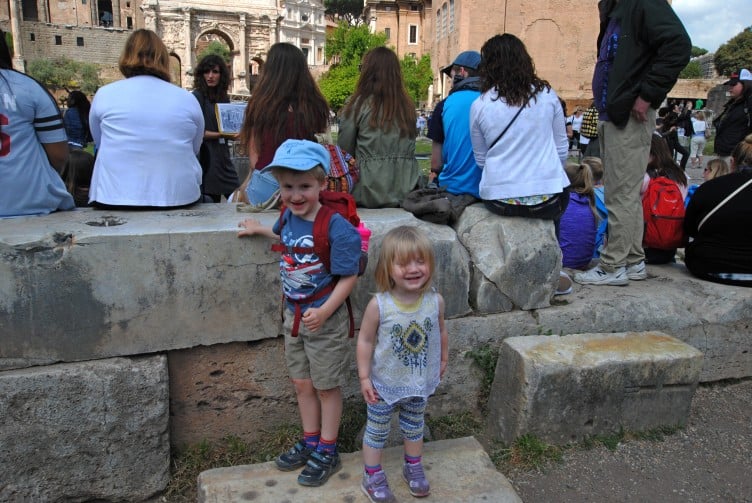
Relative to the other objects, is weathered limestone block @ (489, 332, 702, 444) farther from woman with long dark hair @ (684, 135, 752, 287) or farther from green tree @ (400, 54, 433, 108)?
green tree @ (400, 54, 433, 108)

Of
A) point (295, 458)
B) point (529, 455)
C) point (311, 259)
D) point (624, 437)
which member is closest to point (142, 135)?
point (311, 259)

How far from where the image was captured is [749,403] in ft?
12.3

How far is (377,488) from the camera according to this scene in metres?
2.45

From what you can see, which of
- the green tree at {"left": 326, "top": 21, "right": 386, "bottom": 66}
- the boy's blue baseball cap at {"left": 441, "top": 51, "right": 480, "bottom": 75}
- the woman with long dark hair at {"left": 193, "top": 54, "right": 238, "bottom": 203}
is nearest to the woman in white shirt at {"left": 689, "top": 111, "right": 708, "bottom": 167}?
Result: the boy's blue baseball cap at {"left": 441, "top": 51, "right": 480, "bottom": 75}

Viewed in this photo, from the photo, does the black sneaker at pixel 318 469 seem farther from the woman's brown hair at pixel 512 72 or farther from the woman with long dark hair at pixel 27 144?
the woman's brown hair at pixel 512 72

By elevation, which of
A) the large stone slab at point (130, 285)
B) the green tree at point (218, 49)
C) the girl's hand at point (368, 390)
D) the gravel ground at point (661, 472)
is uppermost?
the green tree at point (218, 49)

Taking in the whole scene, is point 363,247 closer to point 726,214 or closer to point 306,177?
point 306,177

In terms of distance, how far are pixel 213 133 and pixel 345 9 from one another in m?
89.6

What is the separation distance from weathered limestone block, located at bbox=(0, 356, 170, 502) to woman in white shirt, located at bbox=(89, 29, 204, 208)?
3.20ft

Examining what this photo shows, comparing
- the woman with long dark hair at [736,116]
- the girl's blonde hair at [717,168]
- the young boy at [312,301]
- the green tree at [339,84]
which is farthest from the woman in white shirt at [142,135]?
the green tree at [339,84]

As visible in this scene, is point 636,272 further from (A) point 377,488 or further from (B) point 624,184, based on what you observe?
(A) point 377,488

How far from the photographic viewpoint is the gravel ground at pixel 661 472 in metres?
2.87

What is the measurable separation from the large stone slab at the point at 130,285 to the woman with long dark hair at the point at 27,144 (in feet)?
0.53

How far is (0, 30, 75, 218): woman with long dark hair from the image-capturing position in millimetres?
2953
